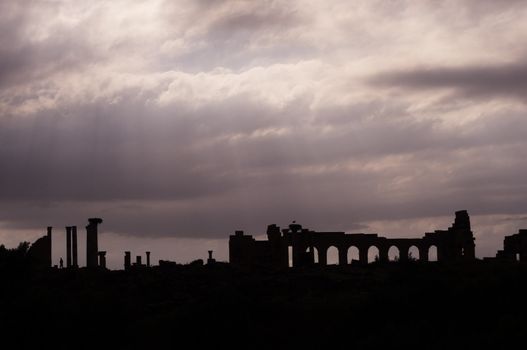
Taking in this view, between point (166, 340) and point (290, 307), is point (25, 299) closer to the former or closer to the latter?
point (166, 340)

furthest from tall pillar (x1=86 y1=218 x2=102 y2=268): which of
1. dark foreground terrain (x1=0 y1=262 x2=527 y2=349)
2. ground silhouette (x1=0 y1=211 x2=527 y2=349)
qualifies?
dark foreground terrain (x1=0 y1=262 x2=527 y2=349)

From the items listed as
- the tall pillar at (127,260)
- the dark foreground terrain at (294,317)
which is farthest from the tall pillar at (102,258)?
the dark foreground terrain at (294,317)

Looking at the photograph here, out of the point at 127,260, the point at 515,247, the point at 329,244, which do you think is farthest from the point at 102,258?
the point at 515,247

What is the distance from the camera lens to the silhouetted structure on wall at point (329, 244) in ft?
255

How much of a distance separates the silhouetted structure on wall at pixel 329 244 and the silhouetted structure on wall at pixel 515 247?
2.38m

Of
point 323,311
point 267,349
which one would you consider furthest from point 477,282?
point 267,349

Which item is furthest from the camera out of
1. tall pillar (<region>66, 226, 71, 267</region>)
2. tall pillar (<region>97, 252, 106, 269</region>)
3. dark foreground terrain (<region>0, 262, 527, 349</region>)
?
tall pillar (<region>97, 252, 106, 269</region>)

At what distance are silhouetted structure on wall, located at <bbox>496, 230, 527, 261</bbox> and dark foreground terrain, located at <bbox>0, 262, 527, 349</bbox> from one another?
26.9 meters

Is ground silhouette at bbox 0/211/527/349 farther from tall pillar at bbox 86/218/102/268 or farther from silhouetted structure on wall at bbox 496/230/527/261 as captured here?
silhouetted structure on wall at bbox 496/230/527/261

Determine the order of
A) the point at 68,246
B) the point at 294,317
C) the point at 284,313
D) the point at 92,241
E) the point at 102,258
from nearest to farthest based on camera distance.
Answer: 1. the point at 294,317
2. the point at 284,313
3. the point at 92,241
4. the point at 68,246
5. the point at 102,258

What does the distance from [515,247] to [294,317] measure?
37.9 metres

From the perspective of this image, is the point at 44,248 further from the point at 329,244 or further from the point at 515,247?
the point at 515,247

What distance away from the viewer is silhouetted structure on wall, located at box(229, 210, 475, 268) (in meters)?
77.7

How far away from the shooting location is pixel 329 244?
82.7 metres
